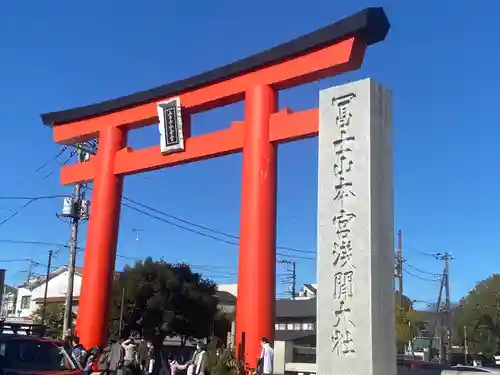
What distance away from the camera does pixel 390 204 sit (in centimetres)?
814

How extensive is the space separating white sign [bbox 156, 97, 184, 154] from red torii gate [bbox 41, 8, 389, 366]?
0.18 metres

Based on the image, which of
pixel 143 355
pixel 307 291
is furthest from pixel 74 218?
pixel 307 291

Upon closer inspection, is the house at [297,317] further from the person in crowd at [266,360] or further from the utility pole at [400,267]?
the person in crowd at [266,360]

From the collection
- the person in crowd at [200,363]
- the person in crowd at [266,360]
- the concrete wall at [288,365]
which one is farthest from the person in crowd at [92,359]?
the concrete wall at [288,365]

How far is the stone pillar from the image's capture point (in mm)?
7449

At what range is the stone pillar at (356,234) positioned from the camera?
24.4 feet

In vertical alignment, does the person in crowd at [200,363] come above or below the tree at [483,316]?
below

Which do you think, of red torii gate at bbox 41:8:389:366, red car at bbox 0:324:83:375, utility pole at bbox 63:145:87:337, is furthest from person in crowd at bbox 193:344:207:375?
utility pole at bbox 63:145:87:337

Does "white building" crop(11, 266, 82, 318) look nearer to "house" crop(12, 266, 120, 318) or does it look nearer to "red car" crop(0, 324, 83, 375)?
"house" crop(12, 266, 120, 318)

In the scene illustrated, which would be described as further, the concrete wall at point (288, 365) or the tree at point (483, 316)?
the tree at point (483, 316)

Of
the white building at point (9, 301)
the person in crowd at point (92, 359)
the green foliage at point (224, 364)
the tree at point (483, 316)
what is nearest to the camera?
the green foliage at point (224, 364)

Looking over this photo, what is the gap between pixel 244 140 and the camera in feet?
45.3

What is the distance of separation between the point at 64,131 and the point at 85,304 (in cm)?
535

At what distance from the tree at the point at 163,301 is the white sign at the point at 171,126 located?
44.5 feet
